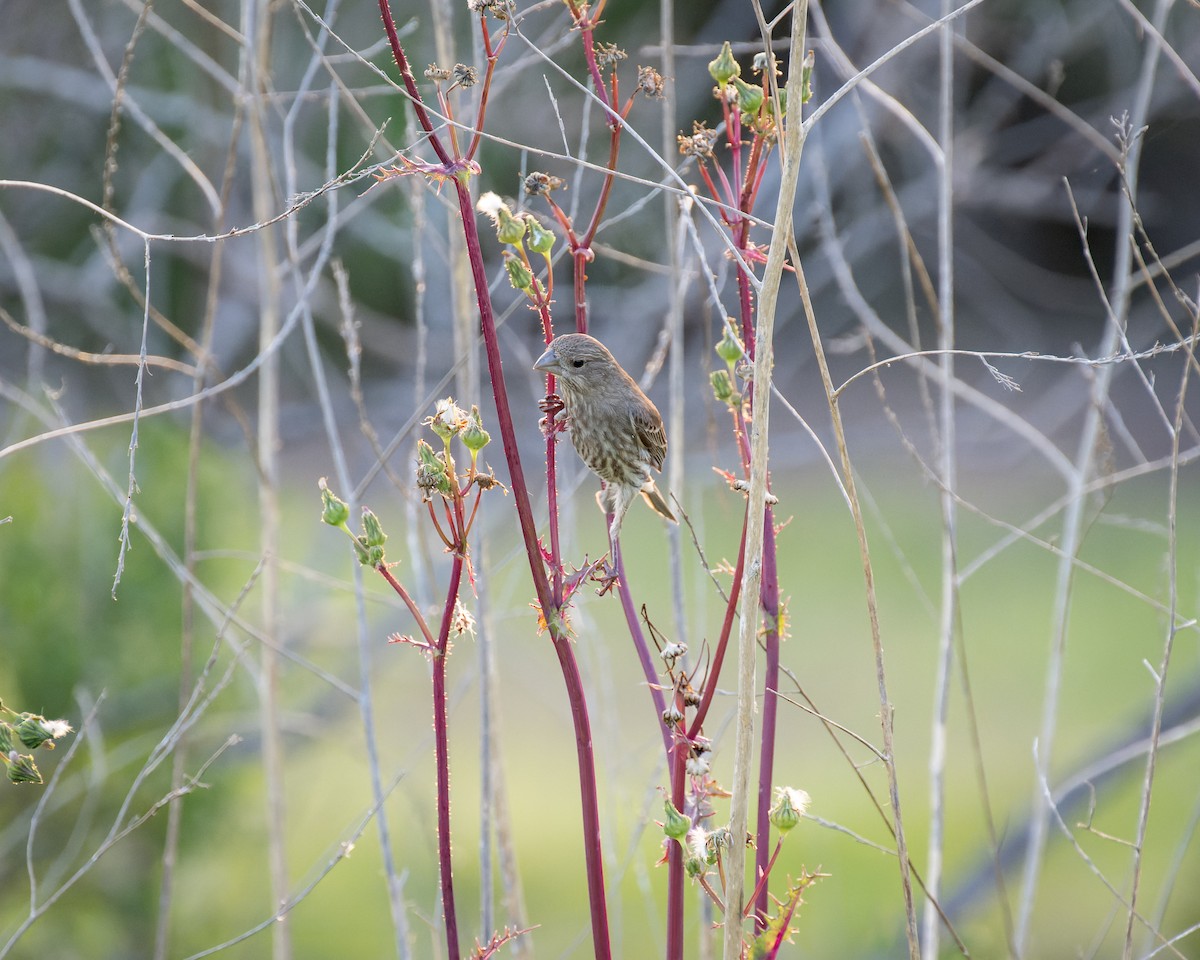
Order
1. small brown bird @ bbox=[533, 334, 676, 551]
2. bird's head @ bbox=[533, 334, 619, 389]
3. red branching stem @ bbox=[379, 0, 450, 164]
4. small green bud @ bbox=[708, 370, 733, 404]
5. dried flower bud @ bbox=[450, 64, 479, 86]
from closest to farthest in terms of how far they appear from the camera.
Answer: red branching stem @ bbox=[379, 0, 450, 164] < dried flower bud @ bbox=[450, 64, 479, 86] < small green bud @ bbox=[708, 370, 733, 404] < bird's head @ bbox=[533, 334, 619, 389] < small brown bird @ bbox=[533, 334, 676, 551]

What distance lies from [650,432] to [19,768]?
0.76 m

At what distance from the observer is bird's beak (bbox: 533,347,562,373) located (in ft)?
3.13

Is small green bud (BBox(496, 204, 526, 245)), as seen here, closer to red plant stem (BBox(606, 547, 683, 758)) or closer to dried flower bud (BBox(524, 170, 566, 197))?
dried flower bud (BBox(524, 170, 566, 197))

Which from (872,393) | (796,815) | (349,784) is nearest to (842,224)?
(872,393)

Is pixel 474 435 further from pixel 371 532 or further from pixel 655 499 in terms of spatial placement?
pixel 655 499

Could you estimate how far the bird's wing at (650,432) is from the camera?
1.33 metres

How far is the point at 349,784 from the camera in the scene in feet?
11.4

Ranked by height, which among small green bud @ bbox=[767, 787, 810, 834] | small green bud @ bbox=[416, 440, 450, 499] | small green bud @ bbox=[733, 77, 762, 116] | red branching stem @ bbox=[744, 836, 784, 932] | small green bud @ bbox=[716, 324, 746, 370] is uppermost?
small green bud @ bbox=[733, 77, 762, 116]

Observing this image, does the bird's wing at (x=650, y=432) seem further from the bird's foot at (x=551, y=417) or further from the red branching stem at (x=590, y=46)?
the red branching stem at (x=590, y=46)

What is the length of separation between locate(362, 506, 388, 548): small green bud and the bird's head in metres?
0.24

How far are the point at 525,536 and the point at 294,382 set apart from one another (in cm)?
452

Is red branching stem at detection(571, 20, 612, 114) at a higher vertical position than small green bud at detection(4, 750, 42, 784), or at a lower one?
higher

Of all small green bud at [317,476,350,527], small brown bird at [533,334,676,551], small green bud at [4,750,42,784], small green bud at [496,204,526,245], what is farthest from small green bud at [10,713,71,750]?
small brown bird at [533,334,676,551]

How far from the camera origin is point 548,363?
3.30 ft
